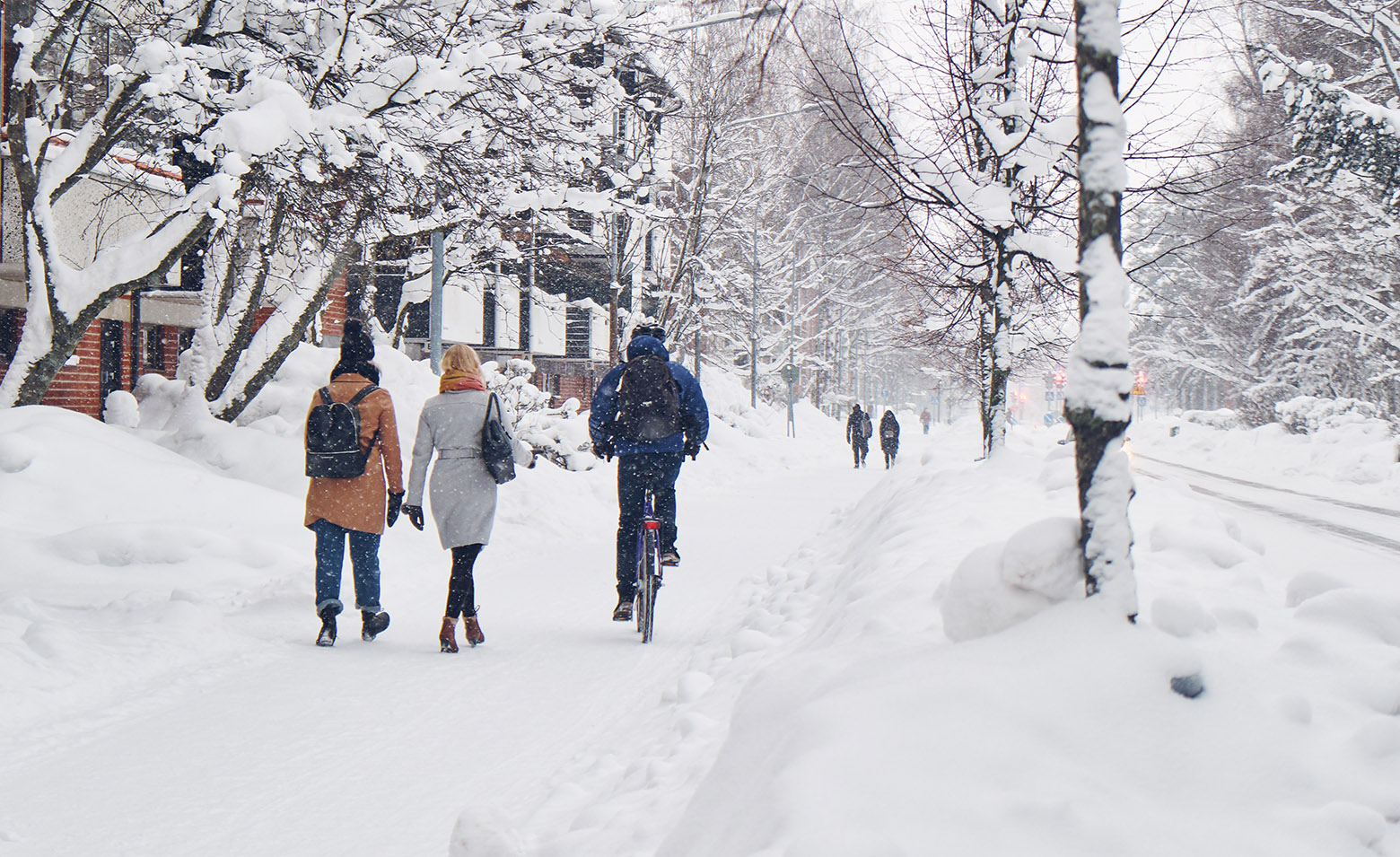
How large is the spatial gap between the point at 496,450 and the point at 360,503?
88 centimetres

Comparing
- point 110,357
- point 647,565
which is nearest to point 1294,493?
point 647,565

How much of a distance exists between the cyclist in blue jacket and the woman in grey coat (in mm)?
693

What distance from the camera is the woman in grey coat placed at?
21.3ft

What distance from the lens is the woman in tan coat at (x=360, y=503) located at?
21.2 ft

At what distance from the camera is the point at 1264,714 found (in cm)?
271

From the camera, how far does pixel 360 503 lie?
6.50 metres

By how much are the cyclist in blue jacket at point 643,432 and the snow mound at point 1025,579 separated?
362cm

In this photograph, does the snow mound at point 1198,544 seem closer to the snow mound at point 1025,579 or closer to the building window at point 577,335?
the snow mound at point 1025,579

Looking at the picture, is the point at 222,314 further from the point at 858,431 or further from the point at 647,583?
the point at 858,431

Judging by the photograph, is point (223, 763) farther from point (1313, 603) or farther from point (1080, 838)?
point (1313, 603)

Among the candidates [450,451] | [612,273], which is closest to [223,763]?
[450,451]

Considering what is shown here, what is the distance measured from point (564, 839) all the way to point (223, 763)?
1873mm

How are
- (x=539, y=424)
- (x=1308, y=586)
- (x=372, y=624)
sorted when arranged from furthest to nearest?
(x=539, y=424) < (x=372, y=624) < (x=1308, y=586)

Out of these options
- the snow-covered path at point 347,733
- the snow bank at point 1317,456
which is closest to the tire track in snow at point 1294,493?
the snow bank at point 1317,456
